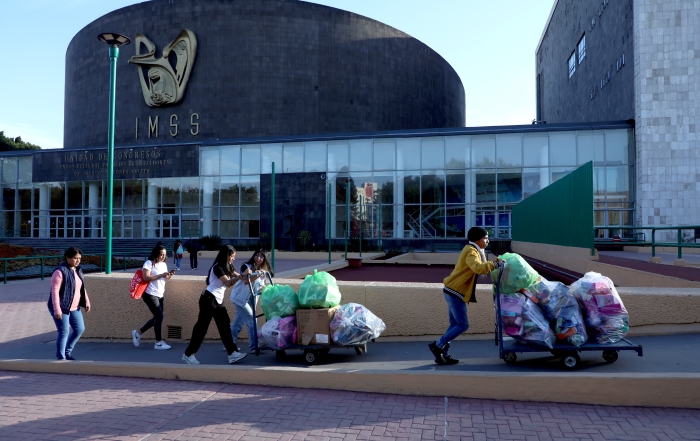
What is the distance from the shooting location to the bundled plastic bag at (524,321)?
5.87m

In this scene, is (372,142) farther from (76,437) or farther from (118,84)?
(76,437)

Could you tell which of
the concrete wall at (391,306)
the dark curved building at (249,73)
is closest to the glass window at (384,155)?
the dark curved building at (249,73)

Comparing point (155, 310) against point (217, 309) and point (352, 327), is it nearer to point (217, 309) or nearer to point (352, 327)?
point (217, 309)

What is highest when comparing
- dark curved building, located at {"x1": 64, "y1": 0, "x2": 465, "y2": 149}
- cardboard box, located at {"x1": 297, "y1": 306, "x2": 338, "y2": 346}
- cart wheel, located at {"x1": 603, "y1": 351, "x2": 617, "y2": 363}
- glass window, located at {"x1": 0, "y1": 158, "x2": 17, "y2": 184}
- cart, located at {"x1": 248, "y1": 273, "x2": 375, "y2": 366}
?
dark curved building, located at {"x1": 64, "y1": 0, "x2": 465, "y2": 149}

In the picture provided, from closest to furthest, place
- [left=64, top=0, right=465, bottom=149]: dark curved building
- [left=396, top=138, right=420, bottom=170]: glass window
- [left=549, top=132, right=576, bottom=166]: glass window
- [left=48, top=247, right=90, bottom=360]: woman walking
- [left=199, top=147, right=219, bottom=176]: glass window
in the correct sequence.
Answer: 1. [left=48, top=247, right=90, bottom=360]: woman walking
2. [left=549, top=132, right=576, bottom=166]: glass window
3. [left=396, top=138, right=420, bottom=170]: glass window
4. [left=199, top=147, right=219, bottom=176]: glass window
5. [left=64, top=0, right=465, bottom=149]: dark curved building

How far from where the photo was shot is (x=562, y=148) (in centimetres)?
3522

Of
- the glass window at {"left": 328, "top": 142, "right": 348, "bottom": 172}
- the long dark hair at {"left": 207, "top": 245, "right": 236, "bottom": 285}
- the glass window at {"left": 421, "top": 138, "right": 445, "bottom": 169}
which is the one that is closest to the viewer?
the long dark hair at {"left": 207, "top": 245, "right": 236, "bottom": 285}

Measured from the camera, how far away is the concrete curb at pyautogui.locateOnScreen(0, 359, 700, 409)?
16.9 ft

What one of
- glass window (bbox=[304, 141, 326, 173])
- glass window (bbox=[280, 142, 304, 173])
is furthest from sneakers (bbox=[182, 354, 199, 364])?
glass window (bbox=[280, 142, 304, 173])

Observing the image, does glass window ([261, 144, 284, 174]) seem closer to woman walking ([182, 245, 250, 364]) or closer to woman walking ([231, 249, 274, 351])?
woman walking ([231, 249, 274, 351])

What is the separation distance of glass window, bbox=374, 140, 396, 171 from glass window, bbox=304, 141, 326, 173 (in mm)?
3886

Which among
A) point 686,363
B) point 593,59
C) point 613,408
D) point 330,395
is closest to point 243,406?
point 330,395

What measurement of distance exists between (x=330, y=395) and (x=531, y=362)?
7.50 feet

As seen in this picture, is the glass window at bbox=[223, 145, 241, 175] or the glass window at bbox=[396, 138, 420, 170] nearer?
the glass window at bbox=[396, 138, 420, 170]
